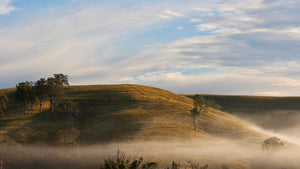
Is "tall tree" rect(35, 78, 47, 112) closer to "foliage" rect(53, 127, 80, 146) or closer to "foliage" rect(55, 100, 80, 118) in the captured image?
"foliage" rect(55, 100, 80, 118)

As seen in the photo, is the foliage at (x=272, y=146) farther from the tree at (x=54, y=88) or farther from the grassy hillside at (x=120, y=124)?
the tree at (x=54, y=88)

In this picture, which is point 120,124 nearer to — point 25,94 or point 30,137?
point 30,137

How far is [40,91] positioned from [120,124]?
1719 inches

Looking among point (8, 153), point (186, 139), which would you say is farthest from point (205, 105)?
point (8, 153)

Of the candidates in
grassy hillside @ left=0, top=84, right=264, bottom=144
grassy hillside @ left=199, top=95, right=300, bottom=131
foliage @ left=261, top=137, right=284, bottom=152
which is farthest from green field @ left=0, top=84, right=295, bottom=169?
grassy hillside @ left=199, top=95, right=300, bottom=131

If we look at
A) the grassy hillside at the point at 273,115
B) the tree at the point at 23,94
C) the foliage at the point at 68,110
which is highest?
the tree at the point at 23,94

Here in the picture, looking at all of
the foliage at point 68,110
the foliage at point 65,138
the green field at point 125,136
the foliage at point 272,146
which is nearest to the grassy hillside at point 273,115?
the green field at point 125,136

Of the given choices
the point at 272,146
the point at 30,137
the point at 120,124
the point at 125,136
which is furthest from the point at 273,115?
the point at 30,137

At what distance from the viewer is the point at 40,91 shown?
12019 cm

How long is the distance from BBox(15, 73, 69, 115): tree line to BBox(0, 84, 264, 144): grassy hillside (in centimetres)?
505

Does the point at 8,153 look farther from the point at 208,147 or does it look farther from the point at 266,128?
the point at 266,128

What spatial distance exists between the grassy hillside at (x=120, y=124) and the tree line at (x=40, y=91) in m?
5.05

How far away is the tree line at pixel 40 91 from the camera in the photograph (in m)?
114

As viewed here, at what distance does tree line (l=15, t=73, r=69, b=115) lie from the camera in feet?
374
